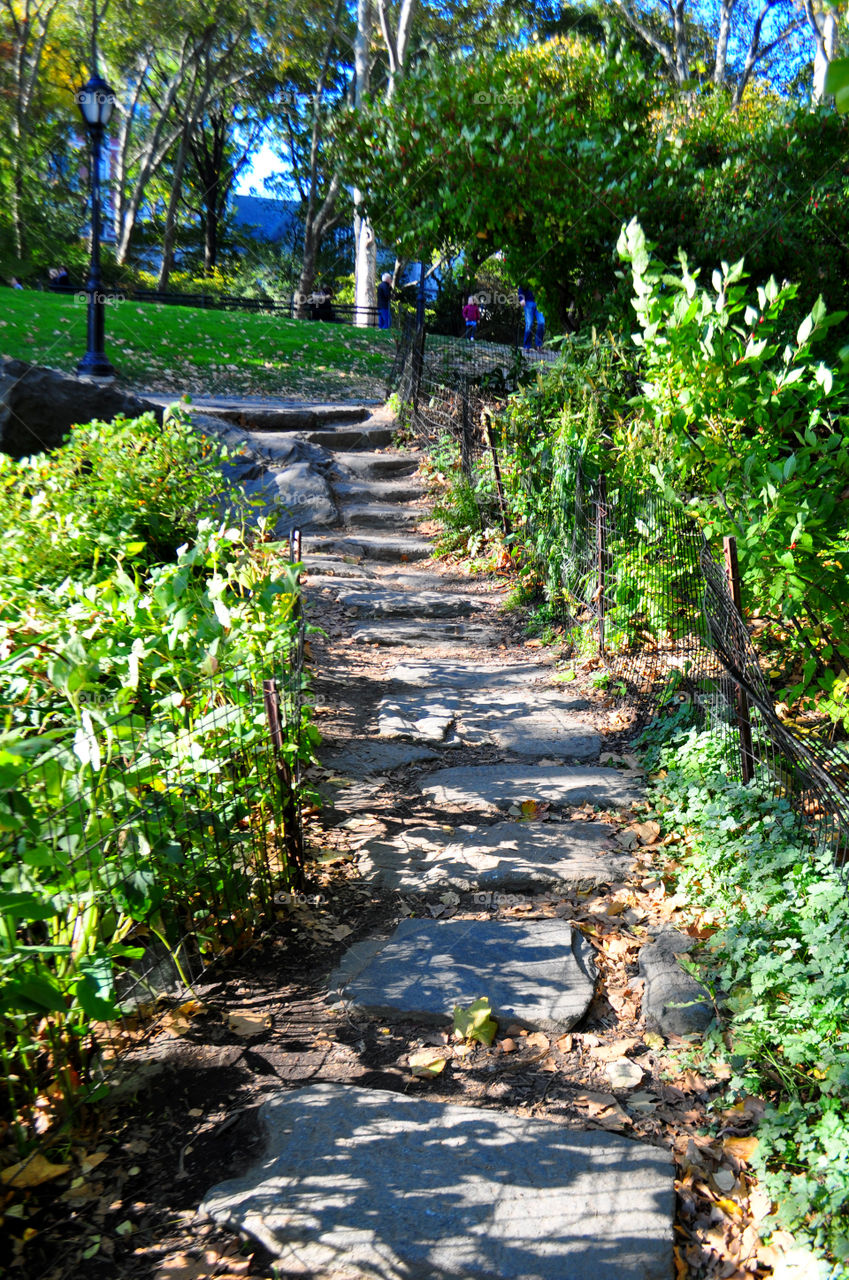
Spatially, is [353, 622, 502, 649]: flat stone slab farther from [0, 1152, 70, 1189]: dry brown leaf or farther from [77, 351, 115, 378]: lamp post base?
[77, 351, 115, 378]: lamp post base

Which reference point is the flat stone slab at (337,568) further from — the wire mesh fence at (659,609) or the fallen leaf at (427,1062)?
the fallen leaf at (427,1062)

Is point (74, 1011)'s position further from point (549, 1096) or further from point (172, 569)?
point (172, 569)

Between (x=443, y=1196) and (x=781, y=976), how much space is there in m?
1.11

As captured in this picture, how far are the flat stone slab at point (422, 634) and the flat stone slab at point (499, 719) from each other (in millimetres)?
1069

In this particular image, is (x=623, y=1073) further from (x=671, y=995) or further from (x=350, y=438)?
(x=350, y=438)

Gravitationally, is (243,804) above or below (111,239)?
below

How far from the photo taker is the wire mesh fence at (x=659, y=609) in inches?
117

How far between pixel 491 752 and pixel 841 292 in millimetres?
8075

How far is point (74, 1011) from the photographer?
228 cm

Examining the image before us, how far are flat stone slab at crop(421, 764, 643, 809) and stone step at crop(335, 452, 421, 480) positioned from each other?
7571 millimetres

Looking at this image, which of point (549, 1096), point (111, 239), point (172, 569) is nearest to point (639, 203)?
point (172, 569)

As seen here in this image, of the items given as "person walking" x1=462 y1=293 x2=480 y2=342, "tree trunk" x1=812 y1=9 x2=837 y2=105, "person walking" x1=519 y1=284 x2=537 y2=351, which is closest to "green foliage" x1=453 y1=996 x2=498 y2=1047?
"tree trunk" x1=812 y1=9 x2=837 y2=105

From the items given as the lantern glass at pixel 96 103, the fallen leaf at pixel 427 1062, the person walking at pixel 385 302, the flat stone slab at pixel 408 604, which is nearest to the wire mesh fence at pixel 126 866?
the fallen leaf at pixel 427 1062

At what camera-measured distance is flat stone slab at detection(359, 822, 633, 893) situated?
347cm
